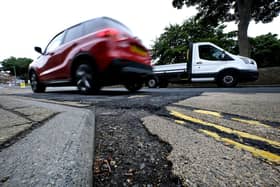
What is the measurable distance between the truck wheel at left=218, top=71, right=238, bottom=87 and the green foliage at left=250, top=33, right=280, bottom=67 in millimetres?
17308

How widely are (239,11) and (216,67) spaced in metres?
6.95

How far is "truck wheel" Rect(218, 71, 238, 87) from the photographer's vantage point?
6125 millimetres

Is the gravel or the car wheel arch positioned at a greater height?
the car wheel arch

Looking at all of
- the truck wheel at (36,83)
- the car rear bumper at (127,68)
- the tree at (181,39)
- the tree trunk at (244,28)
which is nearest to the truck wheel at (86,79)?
the car rear bumper at (127,68)

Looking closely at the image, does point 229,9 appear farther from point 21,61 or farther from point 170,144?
point 21,61

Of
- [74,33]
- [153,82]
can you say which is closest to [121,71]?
[74,33]

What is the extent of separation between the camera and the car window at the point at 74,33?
356 centimetres

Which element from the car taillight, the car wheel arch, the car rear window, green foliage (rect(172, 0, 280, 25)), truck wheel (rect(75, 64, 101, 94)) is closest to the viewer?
the car taillight

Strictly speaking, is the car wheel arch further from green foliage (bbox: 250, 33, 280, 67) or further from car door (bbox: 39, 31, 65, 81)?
green foliage (bbox: 250, 33, 280, 67)

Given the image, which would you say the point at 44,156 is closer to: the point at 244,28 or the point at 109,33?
the point at 109,33

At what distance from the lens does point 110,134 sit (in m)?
0.99

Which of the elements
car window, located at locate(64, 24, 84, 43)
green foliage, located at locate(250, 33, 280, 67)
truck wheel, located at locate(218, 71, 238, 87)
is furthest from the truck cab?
green foliage, located at locate(250, 33, 280, 67)

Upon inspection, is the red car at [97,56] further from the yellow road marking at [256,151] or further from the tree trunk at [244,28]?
the tree trunk at [244,28]

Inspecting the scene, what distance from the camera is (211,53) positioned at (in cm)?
647
